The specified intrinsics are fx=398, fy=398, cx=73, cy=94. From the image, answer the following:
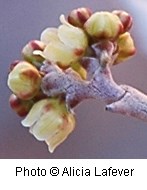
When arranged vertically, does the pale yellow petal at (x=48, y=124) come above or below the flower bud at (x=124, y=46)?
below

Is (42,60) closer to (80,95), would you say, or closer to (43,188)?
(80,95)

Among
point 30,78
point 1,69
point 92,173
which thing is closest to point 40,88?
point 30,78

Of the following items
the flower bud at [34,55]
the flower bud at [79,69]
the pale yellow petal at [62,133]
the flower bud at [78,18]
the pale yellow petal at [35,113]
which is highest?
the flower bud at [78,18]

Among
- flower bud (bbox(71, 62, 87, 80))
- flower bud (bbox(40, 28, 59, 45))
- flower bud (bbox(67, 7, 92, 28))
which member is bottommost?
flower bud (bbox(71, 62, 87, 80))

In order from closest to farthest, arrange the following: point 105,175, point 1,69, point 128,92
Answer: point 128,92 < point 105,175 < point 1,69
